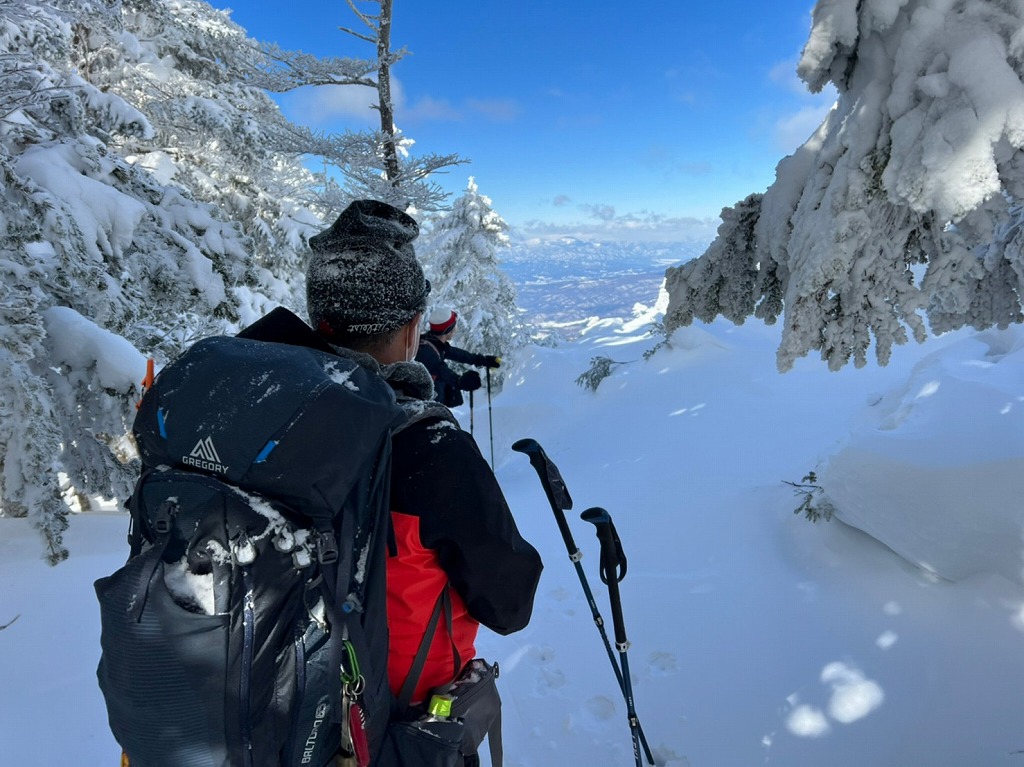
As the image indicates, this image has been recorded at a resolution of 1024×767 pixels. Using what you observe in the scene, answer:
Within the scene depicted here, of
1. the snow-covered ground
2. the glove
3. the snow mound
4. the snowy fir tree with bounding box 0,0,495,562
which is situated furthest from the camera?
the glove

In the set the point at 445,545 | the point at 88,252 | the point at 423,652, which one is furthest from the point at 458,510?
the point at 88,252

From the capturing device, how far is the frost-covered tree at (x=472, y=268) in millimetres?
21438

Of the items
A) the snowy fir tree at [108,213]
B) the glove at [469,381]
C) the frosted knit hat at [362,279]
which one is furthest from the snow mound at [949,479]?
the snowy fir tree at [108,213]

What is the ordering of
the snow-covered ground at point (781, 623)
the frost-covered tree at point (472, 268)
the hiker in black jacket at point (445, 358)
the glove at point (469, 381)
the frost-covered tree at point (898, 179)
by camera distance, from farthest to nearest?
1. the frost-covered tree at point (472, 268)
2. the glove at point (469, 381)
3. the hiker in black jacket at point (445, 358)
4. the snow-covered ground at point (781, 623)
5. the frost-covered tree at point (898, 179)

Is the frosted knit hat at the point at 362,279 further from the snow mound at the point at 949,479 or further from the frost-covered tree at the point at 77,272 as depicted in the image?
the snow mound at the point at 949,479

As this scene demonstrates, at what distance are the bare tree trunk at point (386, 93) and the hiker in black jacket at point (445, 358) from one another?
3.33m

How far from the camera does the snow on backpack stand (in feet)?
3.98

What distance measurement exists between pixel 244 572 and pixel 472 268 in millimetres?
20977

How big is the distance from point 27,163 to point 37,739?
4.83 m

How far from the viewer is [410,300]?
1833 mm

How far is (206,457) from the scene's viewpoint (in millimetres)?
1238

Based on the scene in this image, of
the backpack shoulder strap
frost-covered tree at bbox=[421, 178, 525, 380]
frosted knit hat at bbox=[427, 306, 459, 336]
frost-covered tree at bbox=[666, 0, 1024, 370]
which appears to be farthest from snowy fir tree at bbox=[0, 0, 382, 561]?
frost-covered tree at bbox=[421, 178, 525, 380]

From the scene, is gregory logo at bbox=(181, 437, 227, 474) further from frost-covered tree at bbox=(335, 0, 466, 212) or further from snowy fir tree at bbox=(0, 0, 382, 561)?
frost-covered tree at bbox=(335, 0, 466, 212)

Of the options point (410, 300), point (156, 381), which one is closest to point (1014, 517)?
point (410, 300)
